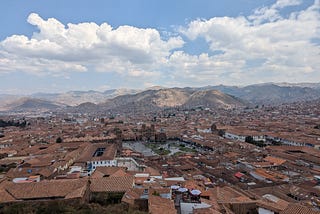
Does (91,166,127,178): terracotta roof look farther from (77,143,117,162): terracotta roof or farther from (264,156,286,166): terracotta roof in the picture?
(264,156,286,166): terracotta roof

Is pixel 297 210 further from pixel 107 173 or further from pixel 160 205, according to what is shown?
pixel 107 173

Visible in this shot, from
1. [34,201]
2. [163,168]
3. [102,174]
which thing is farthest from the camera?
[163,168]

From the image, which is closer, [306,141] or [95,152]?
[95,152]

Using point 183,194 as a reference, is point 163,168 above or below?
below

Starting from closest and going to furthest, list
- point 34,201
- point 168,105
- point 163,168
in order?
1. point 34,201
2. point 163,168
3. point 168,105

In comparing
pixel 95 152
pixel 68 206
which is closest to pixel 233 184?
pixel 68 206

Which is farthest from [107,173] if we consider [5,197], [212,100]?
[212,100]

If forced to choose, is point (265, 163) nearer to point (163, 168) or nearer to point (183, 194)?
point (163, 168)

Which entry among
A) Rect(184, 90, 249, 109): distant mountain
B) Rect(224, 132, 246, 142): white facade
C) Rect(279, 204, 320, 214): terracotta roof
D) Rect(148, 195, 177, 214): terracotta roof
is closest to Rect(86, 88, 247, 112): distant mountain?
Rect(184, 90, 249, 109): distant mountain
